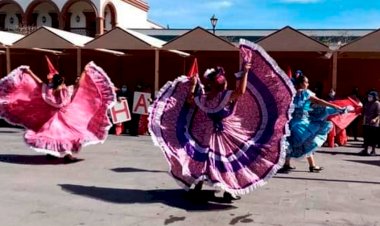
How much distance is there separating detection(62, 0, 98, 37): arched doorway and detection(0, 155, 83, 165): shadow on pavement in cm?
2945

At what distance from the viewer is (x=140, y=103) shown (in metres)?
16.7

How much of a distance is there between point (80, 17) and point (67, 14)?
0.94 m

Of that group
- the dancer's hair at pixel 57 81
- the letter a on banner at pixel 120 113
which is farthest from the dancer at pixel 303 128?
the letter a on banner at pixel 120 113

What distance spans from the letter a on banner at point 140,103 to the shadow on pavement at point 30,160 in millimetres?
5960

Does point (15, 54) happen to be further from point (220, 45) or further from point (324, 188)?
point (324, 188)

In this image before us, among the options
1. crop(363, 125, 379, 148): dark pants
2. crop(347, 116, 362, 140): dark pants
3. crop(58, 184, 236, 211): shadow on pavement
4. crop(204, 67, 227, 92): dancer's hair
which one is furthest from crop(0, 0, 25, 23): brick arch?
crop(204, 67, 227, 92): dancer's hair

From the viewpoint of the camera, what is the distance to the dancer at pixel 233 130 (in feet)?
22.3

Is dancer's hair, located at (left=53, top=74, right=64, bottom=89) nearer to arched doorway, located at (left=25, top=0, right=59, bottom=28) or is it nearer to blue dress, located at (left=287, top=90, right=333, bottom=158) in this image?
blue dress, located at (left=287, top=90, right=333, bottom=158)

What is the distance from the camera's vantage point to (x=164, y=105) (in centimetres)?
736

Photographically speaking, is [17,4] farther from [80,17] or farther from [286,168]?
[286,168]

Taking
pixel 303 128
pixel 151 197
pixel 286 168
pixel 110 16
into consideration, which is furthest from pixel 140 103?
pixel 110 16

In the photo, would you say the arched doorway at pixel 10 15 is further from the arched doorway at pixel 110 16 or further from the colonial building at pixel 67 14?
the arched doorway at pixel 110 16

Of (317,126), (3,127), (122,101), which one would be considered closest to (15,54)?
(3,127)

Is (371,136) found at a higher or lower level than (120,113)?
lower
